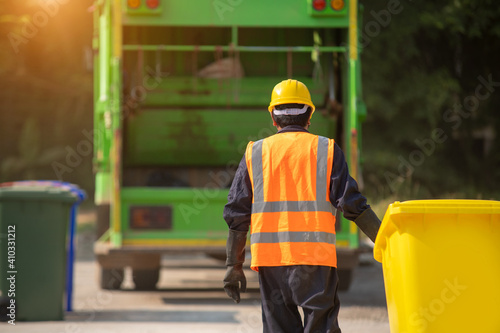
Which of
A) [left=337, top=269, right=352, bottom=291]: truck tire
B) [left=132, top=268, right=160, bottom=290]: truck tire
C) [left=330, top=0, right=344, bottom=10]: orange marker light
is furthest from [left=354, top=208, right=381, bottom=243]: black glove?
[left=132, top=268, right=160, bottom=290]: truck tire

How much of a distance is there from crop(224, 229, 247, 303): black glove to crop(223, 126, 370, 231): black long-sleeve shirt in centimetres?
4

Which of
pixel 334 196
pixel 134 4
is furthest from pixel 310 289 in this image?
pixel 134 4

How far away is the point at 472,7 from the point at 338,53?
33.7ft

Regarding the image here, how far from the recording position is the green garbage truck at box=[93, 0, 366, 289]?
8.42 metres

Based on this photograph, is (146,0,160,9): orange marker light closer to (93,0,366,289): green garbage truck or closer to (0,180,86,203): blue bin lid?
(93,0,366,289): green garbage truck

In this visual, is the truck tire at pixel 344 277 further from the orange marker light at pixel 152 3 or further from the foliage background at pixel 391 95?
the foliage background at pixel 391 95

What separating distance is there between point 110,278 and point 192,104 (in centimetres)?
183

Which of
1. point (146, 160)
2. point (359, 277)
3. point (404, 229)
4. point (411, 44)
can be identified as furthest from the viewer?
point (411, 44)

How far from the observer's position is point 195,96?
9.46 m

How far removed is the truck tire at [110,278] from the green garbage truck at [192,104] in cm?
1

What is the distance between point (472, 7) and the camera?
61.0 ft

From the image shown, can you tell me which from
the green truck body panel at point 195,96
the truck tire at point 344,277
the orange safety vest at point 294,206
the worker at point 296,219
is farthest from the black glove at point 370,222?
the truck tire at point 344,277

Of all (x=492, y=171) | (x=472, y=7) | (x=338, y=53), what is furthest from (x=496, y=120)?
(x=338, y=53)

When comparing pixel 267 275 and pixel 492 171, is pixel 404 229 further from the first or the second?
pixel 492 171
